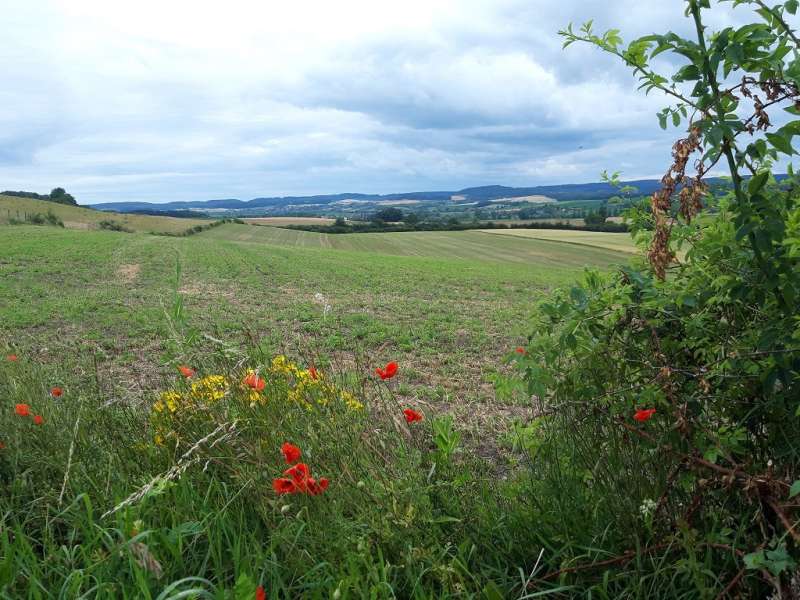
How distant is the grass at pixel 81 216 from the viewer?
217ft

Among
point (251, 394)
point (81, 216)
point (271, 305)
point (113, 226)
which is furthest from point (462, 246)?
point (251, 394)

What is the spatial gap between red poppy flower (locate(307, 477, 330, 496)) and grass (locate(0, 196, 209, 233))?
6864cm

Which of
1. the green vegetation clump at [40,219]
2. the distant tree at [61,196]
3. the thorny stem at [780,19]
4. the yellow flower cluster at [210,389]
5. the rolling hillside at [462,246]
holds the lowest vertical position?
the rolling hillside at [462,246]

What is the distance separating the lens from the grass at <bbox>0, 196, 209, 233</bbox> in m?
66.1

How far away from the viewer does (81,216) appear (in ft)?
240

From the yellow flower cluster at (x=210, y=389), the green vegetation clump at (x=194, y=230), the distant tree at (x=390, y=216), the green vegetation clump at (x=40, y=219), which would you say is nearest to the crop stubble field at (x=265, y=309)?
the yellow flower cluster at (x=210, y=389)

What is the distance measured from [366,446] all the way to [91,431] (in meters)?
1.54

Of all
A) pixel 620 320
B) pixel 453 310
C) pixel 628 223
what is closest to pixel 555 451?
pixel 620 320

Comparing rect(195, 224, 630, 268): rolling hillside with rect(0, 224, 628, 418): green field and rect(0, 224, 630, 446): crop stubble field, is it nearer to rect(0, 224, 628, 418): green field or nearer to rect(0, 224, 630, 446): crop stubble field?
rect(0, 224, 628, 418): green field

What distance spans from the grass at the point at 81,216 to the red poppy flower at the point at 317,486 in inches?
2702

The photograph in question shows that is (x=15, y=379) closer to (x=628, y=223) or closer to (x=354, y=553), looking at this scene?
(x=354, y=553)

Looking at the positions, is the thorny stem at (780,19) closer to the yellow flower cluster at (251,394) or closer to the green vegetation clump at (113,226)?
the yellow flower cluster at (251,394)

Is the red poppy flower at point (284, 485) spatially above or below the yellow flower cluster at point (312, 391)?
below

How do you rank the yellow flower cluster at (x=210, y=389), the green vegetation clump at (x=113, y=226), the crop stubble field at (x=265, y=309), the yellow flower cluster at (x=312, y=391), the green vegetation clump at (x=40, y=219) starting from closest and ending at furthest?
the yellow flower cluster at (x=312, y=391) < the yellow flower cluster at (x=210, y=389) < the crop stubble field at (x=265, y=309) < the green vegetation clump at (x=40, y=219) < the green vegetation clump at (x=113, y=226)
